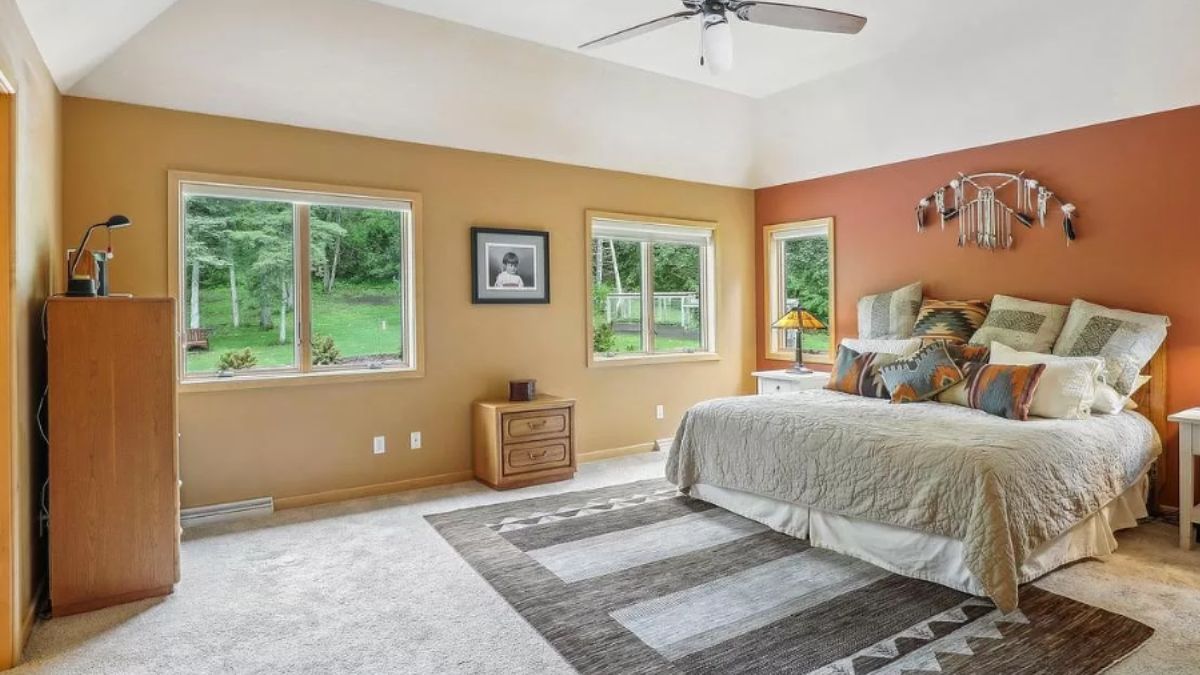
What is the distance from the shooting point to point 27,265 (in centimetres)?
255

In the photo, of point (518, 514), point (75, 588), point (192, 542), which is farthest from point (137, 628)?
point (518, 514)

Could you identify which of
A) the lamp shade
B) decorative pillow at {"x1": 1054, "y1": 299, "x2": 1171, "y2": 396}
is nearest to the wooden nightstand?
the lamp shade

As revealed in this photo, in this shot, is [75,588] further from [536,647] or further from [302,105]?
[302,105]

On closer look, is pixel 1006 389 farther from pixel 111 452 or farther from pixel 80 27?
pixel 80 27

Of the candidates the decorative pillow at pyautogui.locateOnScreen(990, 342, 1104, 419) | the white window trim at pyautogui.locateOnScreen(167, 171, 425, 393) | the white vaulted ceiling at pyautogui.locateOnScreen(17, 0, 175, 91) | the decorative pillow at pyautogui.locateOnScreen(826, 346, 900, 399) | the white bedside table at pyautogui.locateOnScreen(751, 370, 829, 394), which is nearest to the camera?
the white vaulted ceiling at pyautogui.locateOnScreen(17, 0, 175, 91)

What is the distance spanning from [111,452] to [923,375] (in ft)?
13.5

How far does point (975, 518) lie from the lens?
102 inches

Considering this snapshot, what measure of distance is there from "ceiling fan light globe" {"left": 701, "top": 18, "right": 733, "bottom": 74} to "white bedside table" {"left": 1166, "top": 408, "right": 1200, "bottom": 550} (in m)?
2.79

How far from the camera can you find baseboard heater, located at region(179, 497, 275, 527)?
379 cm

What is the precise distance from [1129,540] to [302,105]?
5093 millimetres

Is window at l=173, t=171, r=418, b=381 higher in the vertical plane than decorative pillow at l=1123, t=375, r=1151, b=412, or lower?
higher

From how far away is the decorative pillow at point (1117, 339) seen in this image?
12.0 feet

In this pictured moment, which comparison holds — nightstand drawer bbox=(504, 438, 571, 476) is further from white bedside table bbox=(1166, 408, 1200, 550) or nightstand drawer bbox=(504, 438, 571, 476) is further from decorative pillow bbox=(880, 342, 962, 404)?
white bedside table bbox=(1166, 408, 1200, 550)

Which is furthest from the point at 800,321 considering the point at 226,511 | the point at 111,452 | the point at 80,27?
the point at 80,27
